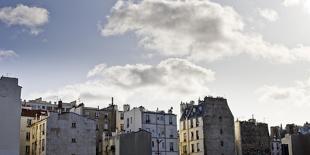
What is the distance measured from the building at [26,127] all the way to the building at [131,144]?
1484cm

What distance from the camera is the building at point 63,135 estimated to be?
8519 centimetres

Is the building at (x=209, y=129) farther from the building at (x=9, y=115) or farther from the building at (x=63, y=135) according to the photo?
the building at (x=9, y=115)

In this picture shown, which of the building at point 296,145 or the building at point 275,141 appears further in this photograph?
the building at point 275,141

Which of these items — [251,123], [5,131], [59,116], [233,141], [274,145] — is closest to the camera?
[5,131]

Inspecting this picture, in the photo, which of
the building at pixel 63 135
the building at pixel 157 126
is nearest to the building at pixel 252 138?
the building at pixel 157 126

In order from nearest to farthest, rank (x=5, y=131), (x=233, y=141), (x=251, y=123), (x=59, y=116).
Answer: (x=5, y=131)
(x=59, y=116)
(x=233, y=141)
(x=251, y=123)

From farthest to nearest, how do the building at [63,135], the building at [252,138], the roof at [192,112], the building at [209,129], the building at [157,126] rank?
the building at [252,138] → the roof at [192,112] → the building at [209,129] → the building at [157,126] → the building at [63,135]

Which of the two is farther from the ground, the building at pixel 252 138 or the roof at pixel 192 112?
the roof at pixel 192 112

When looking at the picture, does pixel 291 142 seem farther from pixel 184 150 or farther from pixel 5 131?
pixel 5 131

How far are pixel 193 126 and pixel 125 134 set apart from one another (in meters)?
23.2

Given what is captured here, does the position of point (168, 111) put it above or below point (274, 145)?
above

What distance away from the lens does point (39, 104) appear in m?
138

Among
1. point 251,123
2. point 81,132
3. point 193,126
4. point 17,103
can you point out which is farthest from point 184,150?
point 17,103

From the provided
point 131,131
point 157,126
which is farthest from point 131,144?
point 157,126
